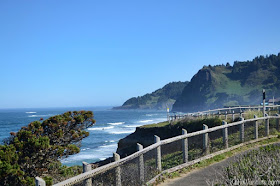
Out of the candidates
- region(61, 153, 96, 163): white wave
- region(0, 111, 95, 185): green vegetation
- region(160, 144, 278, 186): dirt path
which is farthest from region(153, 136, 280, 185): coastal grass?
region(61, 153, 96, 163): white wave

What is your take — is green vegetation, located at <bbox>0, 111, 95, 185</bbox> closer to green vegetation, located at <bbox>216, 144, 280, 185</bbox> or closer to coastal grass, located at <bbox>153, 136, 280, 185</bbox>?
coastal grass, located at <bbox>153, 136, 280, 185</bbox>

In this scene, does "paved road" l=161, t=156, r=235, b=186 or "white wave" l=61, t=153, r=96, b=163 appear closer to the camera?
"paved road" l=161, t=156, r=235, b=186

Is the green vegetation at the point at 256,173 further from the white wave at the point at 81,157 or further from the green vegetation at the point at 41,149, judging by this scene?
the white wave at the point at 81,157

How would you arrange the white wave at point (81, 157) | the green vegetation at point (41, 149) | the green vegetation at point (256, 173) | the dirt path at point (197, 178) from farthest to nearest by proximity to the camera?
the white wave at point (81, 157) → the green vegetation at point (41, 149) → the dirt path at point (197, 178) → the green vegetation at point (256, 173)

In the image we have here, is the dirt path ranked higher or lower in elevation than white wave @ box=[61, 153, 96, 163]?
higher

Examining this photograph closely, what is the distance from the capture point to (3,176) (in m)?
10.8

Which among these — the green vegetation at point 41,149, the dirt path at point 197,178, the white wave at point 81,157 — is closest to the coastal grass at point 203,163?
the dirt path at point 197,178

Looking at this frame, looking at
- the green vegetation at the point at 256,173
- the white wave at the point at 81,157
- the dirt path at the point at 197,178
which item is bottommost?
the white wave at the point at 81,157

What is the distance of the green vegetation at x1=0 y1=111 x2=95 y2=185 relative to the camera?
37.7 feet

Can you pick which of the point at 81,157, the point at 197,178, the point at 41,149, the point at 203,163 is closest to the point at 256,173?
the point at 197,178

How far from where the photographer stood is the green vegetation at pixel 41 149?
11484 mm

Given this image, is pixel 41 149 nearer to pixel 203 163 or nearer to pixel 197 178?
pixel 203 163

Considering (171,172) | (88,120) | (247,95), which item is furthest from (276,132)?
(247,95)

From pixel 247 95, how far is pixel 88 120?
185107 millimetres
